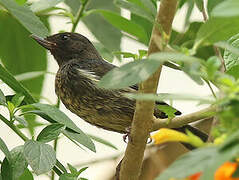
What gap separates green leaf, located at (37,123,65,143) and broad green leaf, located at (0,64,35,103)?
0.55 feet

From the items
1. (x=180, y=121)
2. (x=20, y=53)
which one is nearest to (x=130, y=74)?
(x=180, y=121)

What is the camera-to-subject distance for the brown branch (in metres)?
0.97

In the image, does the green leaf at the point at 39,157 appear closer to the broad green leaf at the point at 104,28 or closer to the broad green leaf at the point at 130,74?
the broad green leaf at the point at 130,74

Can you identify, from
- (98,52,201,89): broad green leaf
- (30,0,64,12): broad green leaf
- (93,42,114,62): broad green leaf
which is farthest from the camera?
(93,42,114,62): broad green leaf

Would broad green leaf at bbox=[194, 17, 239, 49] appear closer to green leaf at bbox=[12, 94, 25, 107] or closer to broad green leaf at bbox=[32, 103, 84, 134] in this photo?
broad green leaf at bbox=[32, 103, 84, 134]

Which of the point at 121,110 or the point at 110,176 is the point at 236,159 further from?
the point at 110,176

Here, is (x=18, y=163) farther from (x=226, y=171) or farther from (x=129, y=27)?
(x=226, y=171)

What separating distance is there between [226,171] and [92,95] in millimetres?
1589

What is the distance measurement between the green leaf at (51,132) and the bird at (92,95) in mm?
782

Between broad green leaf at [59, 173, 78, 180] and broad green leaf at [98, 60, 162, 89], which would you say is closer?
broad green leaf at [98, 60, 162, 89]

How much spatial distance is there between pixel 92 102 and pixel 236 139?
5.26ft

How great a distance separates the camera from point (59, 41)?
8.10 ft

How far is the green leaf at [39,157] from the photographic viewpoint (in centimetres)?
114

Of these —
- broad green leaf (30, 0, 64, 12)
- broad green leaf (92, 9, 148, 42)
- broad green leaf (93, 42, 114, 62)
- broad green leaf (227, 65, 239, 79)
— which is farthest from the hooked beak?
broad green leaf (227, 65, 239, 79)
